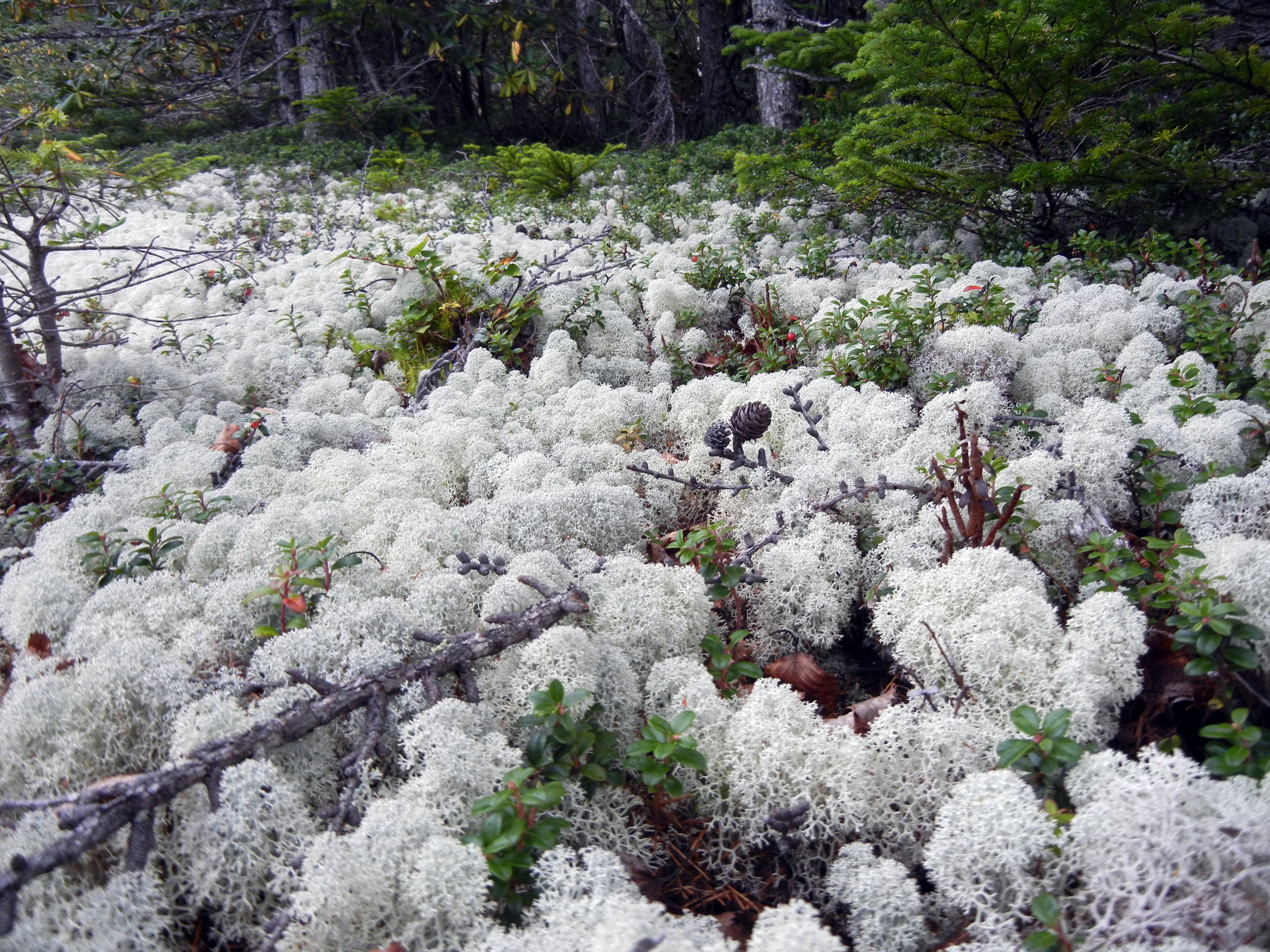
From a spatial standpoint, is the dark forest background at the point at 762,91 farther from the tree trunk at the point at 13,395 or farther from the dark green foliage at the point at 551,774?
the dark green foliage at the point at 551,774

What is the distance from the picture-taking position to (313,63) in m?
10.1

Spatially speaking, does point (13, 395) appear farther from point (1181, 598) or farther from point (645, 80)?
point (645, 80)

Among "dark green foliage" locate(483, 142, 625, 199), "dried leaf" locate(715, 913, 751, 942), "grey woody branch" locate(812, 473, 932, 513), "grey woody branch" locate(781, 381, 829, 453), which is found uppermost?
"dark green foliage" locate(483, 142, 625, 199)

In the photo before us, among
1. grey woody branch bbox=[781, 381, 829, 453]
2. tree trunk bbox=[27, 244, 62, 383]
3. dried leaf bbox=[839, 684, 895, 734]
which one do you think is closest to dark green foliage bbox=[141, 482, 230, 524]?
tree trunk bbox=[27, 244, 62, 383]

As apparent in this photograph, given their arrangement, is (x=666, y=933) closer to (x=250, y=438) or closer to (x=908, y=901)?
(x=908, y=901)

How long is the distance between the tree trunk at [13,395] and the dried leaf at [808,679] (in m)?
3.42

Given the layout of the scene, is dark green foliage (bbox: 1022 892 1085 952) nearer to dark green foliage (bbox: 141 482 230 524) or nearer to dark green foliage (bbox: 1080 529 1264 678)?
dark green foliage (bbox: 1080 529 1264 678)

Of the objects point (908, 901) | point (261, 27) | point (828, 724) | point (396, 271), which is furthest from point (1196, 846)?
point (261, 27)

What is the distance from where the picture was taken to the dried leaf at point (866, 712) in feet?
5.68

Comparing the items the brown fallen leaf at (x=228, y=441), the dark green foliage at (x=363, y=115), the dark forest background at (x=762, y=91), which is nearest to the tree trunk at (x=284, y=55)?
the dark forest background at (x=762, y=91)

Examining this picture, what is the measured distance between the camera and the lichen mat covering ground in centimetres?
125

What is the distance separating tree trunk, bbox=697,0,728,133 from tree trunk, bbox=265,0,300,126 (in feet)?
17.7

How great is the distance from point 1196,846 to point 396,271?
4647mm

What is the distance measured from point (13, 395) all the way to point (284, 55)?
7786 mm
